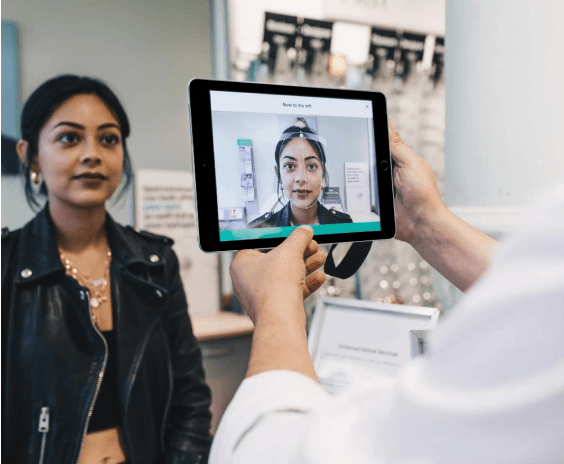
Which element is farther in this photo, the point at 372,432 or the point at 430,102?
the point at 430,102

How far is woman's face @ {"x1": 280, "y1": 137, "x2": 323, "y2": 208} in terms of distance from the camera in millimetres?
699

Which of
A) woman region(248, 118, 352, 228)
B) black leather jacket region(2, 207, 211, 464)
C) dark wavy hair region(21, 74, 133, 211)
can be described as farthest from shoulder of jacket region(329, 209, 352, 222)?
dark wavy hair region(21, 74, 133, 211)

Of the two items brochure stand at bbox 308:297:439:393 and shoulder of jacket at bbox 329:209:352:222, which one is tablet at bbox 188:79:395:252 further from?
brochure stand at bbox 308:297:439:393

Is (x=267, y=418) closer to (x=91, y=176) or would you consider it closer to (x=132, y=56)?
(x=91, y=176)

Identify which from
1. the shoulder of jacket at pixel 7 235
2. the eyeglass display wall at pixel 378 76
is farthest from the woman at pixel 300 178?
the eyeglass display wall at pixel 378 76

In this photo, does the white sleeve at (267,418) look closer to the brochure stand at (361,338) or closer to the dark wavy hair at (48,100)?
the brochure stand at (361,338)

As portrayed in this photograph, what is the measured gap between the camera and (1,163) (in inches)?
73.9

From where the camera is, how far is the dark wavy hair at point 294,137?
69cm

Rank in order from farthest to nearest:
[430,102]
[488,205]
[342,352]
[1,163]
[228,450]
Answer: [430,102] → [1,163] → [342,352] → [488,205] → [228,450]

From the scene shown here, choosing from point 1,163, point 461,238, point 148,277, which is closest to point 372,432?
point 461,238

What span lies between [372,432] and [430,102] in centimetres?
247

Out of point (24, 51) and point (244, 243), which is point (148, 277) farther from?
point (24, 51)

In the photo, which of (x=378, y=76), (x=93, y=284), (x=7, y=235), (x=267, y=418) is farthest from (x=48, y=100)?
(x=378, y=76)

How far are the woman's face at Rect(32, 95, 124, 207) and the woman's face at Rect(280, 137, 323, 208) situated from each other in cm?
78
